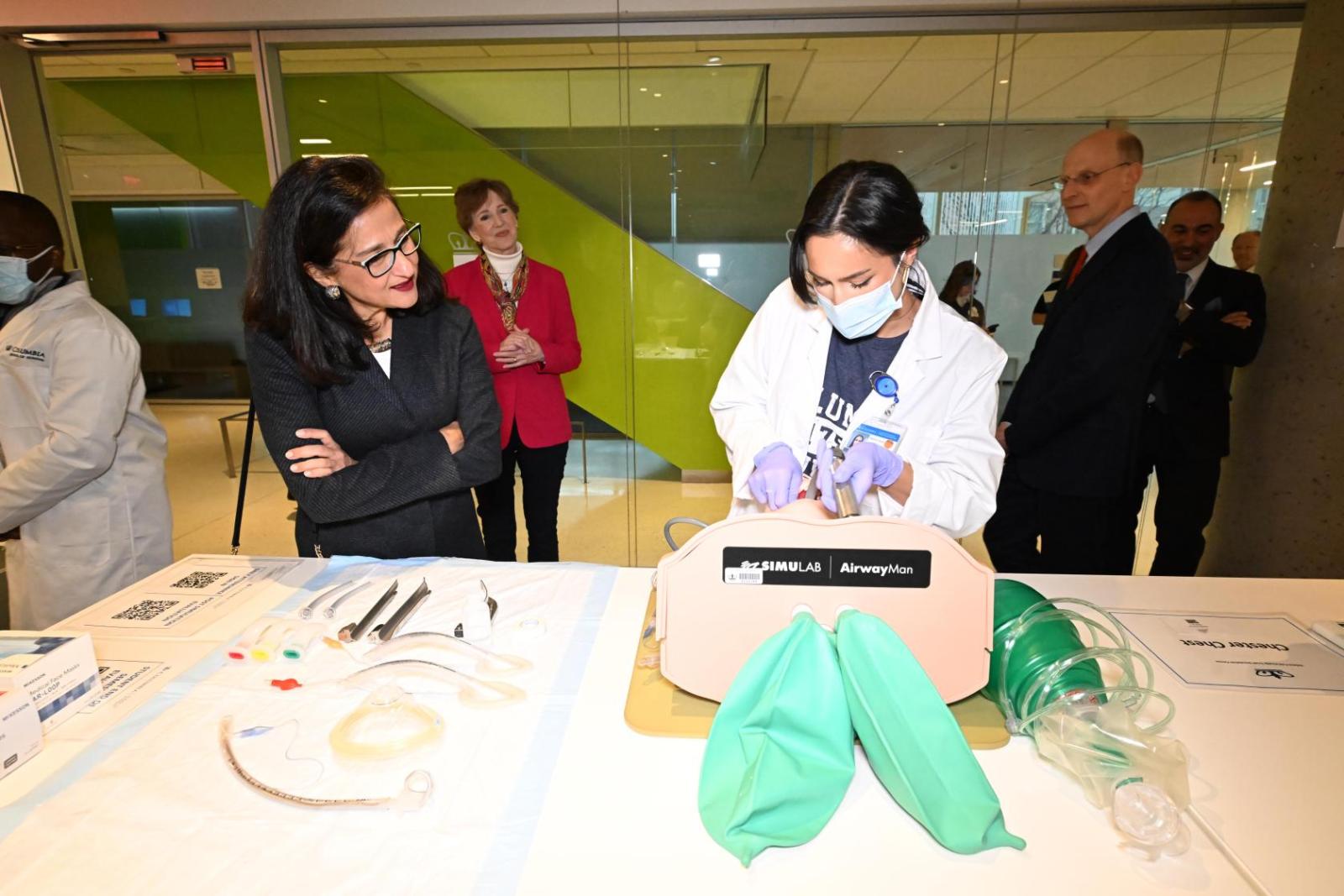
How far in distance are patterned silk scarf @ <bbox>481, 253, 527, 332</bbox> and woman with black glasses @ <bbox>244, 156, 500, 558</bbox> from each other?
37.0 inches

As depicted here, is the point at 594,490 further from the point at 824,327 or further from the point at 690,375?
the point at 824,327

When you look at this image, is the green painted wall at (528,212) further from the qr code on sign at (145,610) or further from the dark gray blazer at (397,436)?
the qr code on sign at (145,610)

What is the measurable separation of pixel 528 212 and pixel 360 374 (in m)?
2.01

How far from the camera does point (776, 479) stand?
1103mm

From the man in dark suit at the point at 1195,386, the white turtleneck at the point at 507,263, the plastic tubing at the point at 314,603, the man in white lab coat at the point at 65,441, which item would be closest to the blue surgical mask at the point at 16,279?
the man in white lab coat at the point at 65,441

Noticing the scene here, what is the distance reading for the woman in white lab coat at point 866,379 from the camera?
1107 mm

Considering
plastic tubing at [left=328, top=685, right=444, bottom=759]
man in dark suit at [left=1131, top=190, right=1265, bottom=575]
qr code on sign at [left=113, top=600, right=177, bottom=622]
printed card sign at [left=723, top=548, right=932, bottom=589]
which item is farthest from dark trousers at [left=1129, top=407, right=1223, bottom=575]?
qr code on sign at [left=113, top=600, right=177, bottom=622]

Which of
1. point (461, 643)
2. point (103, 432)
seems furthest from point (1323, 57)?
point (103, 432)

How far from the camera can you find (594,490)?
362 cm

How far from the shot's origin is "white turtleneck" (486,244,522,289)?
7.85 feet

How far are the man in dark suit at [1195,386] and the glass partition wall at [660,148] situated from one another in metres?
0.45

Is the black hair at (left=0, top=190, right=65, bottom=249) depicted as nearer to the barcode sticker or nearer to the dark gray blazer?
the dark gray blazer

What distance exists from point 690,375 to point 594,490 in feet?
2.94

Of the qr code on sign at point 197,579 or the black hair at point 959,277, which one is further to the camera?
the black hair at point 959,277
